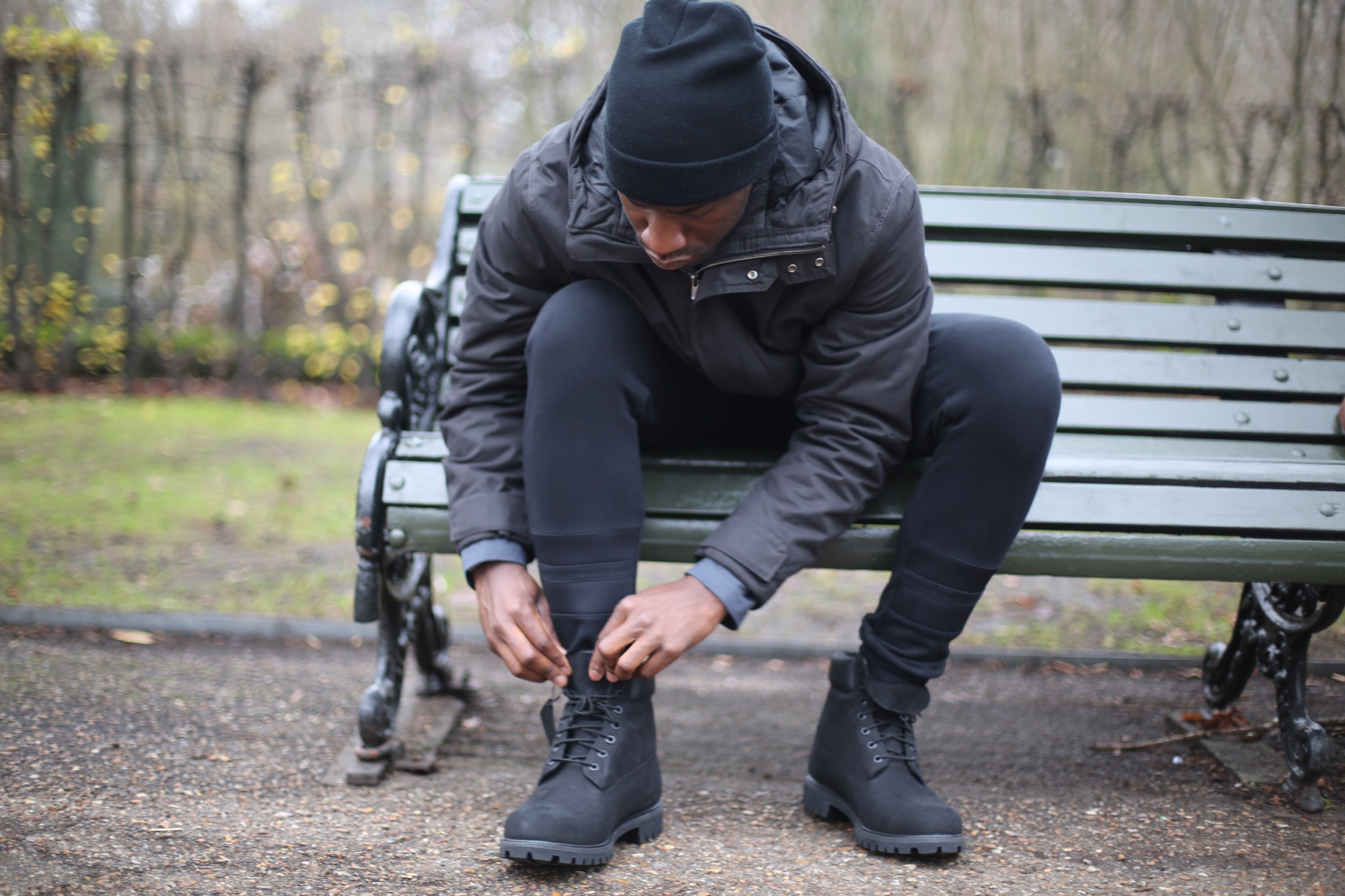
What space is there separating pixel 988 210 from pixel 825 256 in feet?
3.72

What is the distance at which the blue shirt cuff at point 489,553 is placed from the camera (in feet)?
5.72

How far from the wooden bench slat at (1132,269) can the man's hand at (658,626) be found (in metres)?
1.33

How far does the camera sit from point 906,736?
70.4 inches

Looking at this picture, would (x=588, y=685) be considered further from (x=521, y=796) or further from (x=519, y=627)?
(x=521, y=796)

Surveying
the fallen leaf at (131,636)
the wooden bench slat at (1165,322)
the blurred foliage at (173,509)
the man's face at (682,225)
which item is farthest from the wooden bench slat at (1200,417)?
the fallen leaf at (131,636)

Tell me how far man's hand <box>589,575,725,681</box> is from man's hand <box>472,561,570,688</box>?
98 millimetres

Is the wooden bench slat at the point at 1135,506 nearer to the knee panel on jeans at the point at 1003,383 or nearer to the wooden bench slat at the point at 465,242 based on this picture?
the knee panel on jeans at the point at 1003,383

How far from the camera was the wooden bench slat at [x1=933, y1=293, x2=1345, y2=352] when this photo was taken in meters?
2.48

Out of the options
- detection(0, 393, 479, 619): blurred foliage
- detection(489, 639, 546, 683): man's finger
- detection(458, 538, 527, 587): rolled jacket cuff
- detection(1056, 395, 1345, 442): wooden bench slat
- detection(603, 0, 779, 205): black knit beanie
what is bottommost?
detection(0, 393, 479, 619): blurred foliage

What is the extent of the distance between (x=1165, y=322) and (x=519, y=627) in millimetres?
1781

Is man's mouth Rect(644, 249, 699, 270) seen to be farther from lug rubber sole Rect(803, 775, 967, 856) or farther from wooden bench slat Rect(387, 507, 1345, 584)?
lug rubber sole Rect(803, 775, 967, 856)

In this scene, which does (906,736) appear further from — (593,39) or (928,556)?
(593,39)

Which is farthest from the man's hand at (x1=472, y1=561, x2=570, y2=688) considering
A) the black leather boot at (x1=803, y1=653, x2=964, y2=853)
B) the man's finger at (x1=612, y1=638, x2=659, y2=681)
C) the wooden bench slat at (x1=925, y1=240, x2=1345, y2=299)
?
the wooden bench slat at (x1=925, y1=240, x2=1345, y2=299)

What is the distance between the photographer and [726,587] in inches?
64.5
